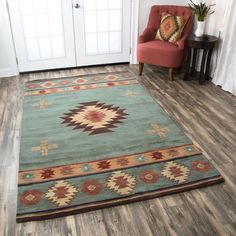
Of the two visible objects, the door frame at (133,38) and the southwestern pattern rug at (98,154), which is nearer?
the southwestern pattern rug at (98,154)

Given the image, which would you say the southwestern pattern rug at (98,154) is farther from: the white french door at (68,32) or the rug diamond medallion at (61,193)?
the white french door at (68,32)

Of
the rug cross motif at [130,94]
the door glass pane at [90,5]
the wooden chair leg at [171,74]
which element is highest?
the door glass pane at [90,5]

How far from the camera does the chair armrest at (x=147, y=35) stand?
13.4 feet

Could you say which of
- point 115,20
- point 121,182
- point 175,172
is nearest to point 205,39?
point 115,20

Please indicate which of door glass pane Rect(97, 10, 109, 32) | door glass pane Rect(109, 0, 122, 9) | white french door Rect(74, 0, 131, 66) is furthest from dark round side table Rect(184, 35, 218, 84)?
door glass pane Rect(97, 10, 109, 32)

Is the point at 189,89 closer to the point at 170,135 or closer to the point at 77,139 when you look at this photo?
the point at 170,135

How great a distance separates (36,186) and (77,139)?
696 mm

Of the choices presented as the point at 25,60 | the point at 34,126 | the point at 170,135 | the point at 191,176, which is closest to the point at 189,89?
the point at 170,135

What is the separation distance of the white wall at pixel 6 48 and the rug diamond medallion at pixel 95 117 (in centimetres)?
145

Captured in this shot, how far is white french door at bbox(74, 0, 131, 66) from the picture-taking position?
4.18 meters

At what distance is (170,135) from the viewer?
9.30 ft

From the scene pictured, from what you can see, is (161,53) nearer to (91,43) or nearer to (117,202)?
(91,43)

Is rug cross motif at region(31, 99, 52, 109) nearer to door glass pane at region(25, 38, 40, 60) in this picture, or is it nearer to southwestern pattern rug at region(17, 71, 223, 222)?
southwestern pattern rug at region(17, 71, 223, 222)

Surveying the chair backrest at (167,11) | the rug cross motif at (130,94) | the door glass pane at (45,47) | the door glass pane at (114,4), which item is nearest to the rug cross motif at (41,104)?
the rug cross motif at (130,94)
